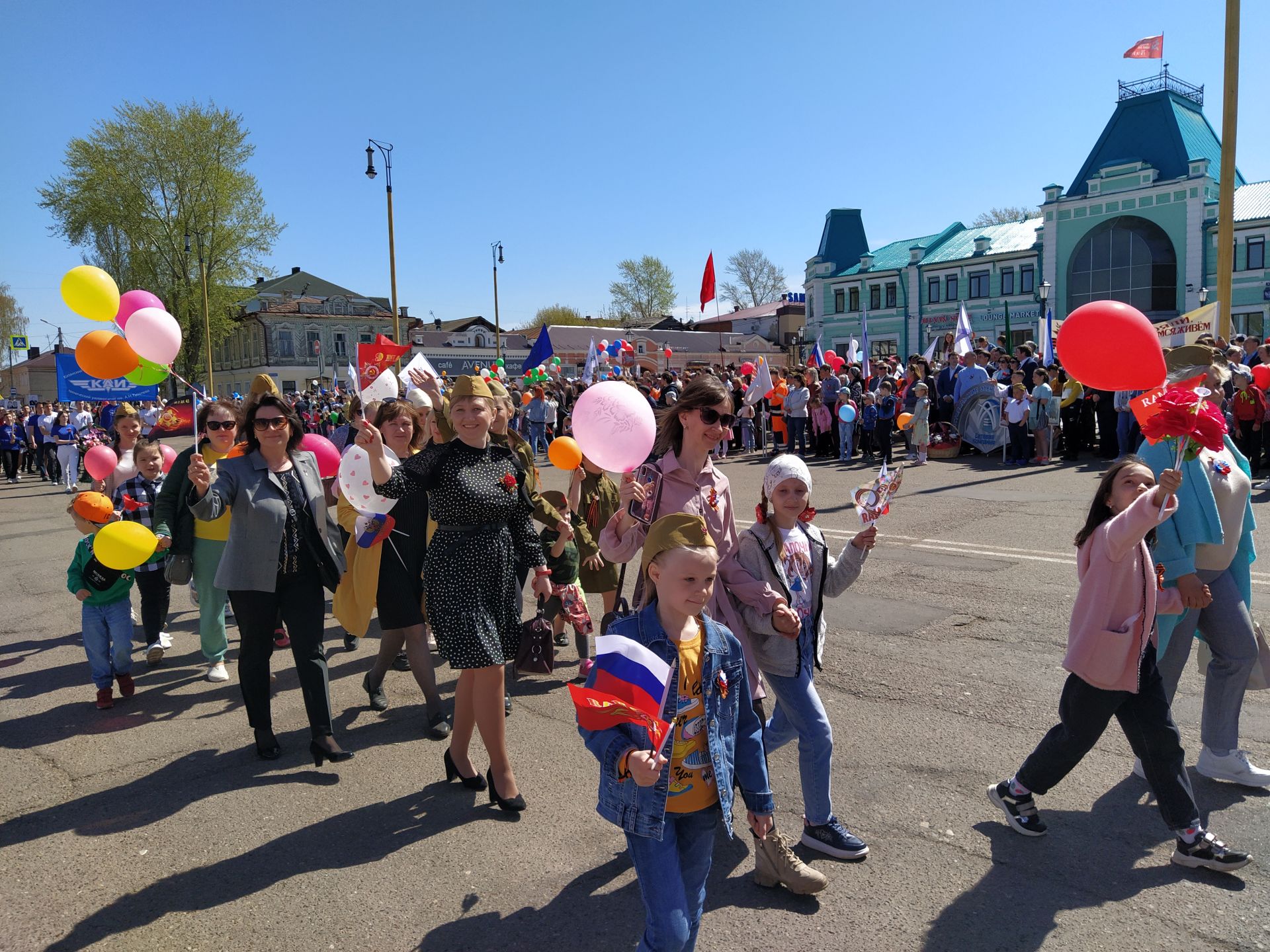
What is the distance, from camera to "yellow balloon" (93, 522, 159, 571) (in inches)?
190

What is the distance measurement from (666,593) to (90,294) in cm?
505

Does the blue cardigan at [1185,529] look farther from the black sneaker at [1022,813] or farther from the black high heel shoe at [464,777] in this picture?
the black high heel shoe at [464,777]

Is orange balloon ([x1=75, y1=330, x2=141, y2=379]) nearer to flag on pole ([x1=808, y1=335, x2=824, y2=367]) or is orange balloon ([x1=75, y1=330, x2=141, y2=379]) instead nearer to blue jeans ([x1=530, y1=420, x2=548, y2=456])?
blue jeans ([x1=530, y1=420, x2=548, y2=456])

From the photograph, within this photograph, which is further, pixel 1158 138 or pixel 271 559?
pixel 1158 138

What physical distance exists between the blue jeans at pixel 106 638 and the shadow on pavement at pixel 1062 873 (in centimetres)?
508

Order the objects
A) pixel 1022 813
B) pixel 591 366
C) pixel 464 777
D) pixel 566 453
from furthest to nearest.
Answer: pixel 591 366 < pixel 566 453 < pixel 464 777 < pixel 1022 813

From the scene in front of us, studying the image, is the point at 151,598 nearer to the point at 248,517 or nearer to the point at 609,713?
the point at 248,517

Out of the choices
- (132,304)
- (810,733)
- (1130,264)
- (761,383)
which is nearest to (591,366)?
(761,383)

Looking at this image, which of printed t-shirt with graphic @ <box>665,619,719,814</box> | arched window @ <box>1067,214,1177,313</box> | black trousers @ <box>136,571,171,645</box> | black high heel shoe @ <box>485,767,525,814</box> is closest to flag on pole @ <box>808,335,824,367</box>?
black trousers @ <box>136,571,171,645</box>

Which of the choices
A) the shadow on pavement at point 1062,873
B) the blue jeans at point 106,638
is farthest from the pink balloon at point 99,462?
the shadow on pavement at point 1062,873

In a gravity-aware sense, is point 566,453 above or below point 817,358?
below

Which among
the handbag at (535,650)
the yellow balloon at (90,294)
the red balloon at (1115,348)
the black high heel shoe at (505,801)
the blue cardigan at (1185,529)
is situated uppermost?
the yellow balloon at (90,294)

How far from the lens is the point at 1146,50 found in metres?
19.7

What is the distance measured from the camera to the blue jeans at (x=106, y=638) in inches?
217
